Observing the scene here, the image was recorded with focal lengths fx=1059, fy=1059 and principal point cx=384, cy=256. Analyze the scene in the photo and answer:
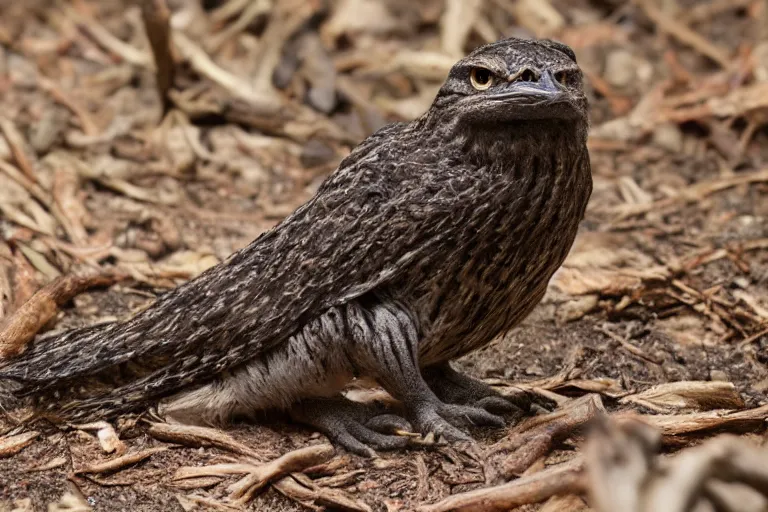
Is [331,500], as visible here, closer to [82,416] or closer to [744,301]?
[82,416]

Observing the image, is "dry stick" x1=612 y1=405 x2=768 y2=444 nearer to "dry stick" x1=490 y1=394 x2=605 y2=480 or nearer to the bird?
"dry stick" x1=490 y1=394 x2=605 y2=480

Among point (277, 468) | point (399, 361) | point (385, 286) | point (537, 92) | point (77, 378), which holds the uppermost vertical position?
point (537, 92)

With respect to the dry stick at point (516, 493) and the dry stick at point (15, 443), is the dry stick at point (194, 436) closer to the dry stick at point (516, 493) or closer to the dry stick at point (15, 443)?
the dry stick at point (15, 443)

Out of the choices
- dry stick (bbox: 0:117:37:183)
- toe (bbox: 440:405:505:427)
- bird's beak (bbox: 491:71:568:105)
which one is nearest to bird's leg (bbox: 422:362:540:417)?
toe (bbox: 440:405:505:427)

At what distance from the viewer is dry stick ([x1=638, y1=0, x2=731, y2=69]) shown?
6906mm

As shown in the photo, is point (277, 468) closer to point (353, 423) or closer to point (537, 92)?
point (353, 423)

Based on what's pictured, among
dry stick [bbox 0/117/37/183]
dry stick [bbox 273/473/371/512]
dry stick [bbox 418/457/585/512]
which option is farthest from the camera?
dry stick [bbox 0/117/37/183]

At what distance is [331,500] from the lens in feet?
10.3

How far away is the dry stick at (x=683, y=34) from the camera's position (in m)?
6.91

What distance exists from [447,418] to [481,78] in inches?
44.1

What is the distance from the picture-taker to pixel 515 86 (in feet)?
10.4

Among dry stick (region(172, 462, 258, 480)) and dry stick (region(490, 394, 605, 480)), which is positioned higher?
dry stick (region(172, 462, 258, 480))

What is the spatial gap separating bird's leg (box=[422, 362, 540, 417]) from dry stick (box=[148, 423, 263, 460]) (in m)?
0.76

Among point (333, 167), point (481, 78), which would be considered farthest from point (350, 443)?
point (333, 167)
